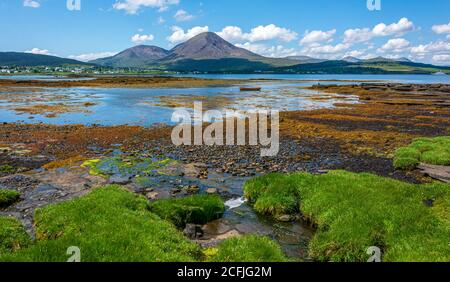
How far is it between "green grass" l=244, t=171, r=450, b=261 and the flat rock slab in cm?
520

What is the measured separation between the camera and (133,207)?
16.7m

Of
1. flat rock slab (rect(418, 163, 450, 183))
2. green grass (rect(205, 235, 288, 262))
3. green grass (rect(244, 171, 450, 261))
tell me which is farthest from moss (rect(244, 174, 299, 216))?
flat rock slab (rect(418, 163, 450, 183))

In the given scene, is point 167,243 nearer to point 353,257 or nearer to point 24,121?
point 353,257

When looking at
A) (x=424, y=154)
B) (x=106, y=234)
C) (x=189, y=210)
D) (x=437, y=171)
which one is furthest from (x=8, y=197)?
(x=424, y=154)

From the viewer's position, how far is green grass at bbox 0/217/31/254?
41.7 feet

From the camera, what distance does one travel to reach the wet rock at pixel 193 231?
50.9ft

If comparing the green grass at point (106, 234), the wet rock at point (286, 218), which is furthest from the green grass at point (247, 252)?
the wet rock at point (286, 218)

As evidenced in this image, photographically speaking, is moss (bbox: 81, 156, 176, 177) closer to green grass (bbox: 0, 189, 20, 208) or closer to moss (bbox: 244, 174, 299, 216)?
green grass (bbox: 0, 189, 20, 208)

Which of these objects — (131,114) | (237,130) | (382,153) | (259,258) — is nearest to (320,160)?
(382,153)

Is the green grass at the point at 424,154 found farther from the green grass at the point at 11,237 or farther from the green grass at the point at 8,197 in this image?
the green grass at the point at 8,197

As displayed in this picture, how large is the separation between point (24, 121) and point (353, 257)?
50088mm

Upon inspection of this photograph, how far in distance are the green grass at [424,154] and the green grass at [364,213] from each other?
7588 mm

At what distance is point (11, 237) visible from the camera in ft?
43.3

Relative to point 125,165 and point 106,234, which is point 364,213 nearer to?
point 106,234
